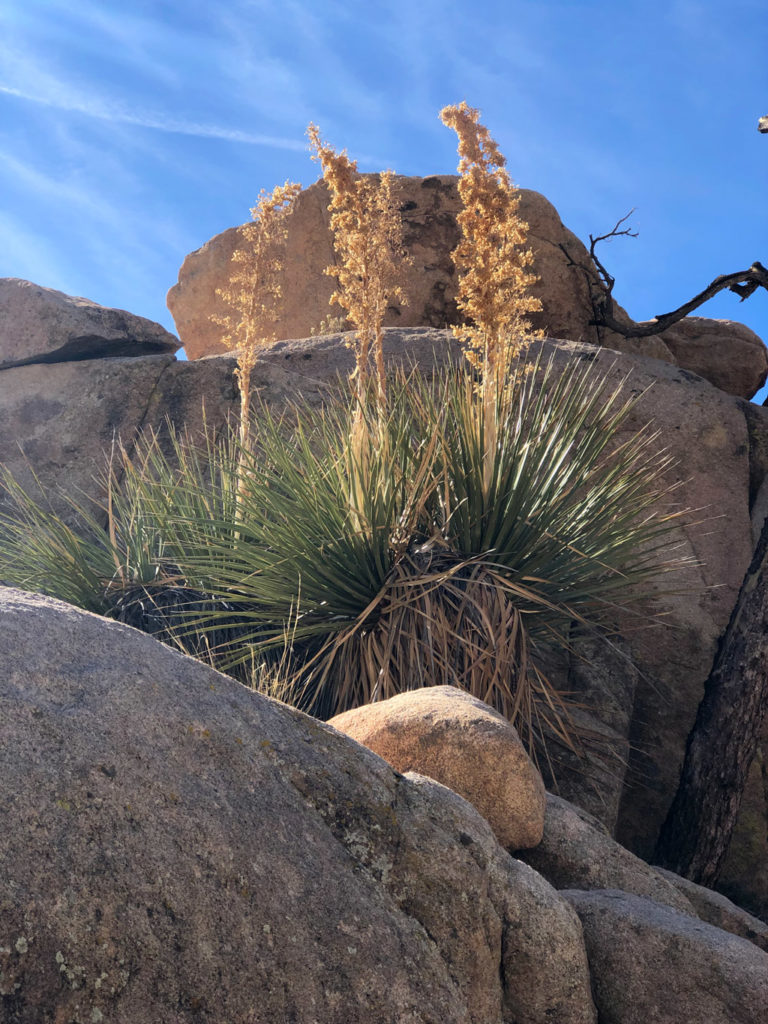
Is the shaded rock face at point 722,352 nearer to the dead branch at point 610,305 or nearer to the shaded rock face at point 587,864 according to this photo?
the dead branch at point 610,305

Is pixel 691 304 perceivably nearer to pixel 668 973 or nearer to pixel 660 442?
pixel 660 442

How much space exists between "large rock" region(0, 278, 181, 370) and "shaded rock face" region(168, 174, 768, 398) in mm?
1724

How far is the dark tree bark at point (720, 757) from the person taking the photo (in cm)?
503

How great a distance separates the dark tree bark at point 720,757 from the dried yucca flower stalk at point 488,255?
6.26 feet

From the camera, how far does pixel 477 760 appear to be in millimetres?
2984

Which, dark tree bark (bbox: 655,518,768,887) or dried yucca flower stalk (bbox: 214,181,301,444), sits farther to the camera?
dried yucca flower stalk (bbox: 214,181,301,444)

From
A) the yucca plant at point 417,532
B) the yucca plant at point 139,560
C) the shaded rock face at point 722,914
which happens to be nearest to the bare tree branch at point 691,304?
the yucca plant at point 417,532

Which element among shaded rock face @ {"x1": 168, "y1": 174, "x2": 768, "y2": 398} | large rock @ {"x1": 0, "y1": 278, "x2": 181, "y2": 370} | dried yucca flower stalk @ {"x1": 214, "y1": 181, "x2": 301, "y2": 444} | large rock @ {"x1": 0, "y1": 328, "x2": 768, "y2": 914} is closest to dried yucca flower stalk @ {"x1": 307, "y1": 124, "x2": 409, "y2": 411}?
dried yucca flower stalk @ {"x1": 214, "y1": 181, "x2": 301, "y2": 444}

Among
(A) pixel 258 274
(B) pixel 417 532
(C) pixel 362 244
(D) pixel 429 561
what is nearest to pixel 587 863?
(D) pixel 429 561

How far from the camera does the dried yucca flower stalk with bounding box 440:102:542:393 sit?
4977 millimetres

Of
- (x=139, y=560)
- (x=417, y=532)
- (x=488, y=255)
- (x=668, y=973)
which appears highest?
(x=488, y=255)

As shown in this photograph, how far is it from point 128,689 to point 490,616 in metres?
2.59

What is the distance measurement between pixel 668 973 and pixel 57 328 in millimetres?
7471

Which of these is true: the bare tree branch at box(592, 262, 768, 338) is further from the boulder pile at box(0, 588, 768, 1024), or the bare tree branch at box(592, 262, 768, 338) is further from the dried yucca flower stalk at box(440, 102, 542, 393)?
the boulder pile at box(0, 588, 768, 1024)
